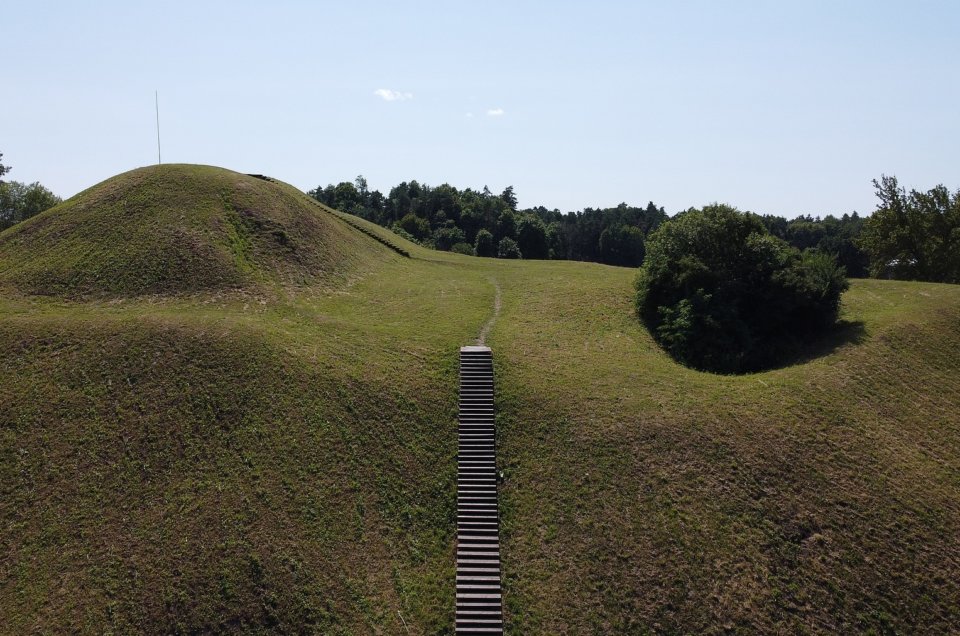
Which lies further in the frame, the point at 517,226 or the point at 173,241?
the point at 517,226

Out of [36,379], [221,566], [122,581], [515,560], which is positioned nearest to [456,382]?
[515,560]

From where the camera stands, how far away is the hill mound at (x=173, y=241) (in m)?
42.3

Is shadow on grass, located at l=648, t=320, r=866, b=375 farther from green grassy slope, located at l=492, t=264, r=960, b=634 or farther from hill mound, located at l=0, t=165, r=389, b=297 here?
hill mound, located at l=0, t=165, r=389, b=297

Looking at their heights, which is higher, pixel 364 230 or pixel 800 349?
pixel 364 230

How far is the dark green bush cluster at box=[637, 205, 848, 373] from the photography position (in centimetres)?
4053

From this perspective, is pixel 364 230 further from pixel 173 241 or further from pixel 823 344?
pixel 823 344

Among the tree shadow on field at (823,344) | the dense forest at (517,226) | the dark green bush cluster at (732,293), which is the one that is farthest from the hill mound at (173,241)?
the dense forest at (517,226)

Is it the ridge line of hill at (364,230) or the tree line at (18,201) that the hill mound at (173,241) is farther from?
the tree line at (18,201)

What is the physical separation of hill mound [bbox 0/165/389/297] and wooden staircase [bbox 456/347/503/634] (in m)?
19.9

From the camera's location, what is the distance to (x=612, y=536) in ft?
83.3

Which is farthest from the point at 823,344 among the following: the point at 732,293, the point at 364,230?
the point at 364,230

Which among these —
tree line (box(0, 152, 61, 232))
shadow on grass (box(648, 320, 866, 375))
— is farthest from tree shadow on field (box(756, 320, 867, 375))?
tree line (box(0, 152, 61, 232))

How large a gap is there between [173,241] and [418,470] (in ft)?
97.3

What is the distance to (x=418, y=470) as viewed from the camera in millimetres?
28797
